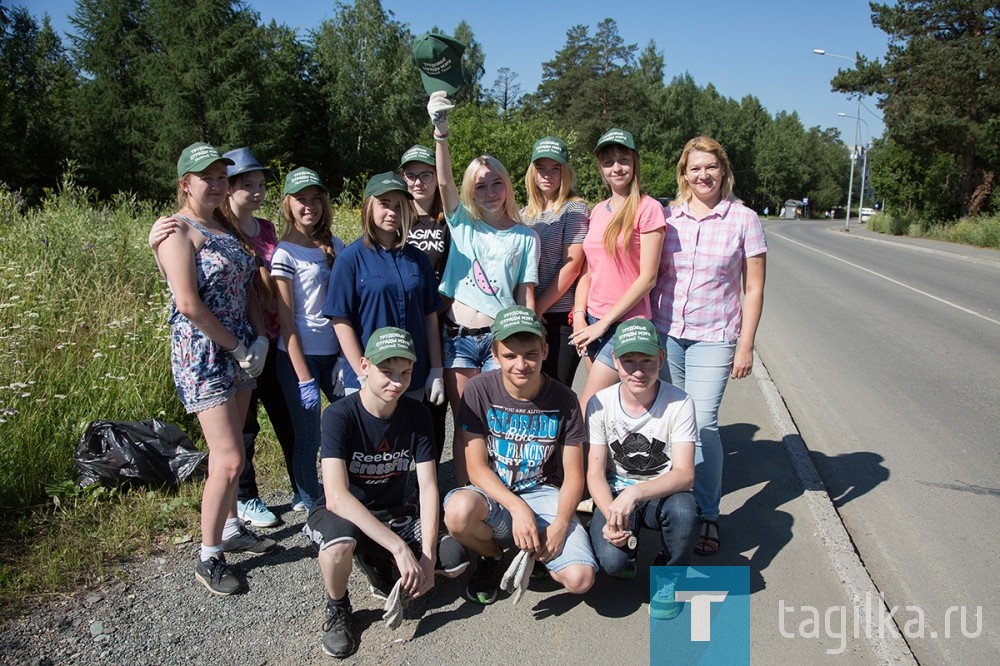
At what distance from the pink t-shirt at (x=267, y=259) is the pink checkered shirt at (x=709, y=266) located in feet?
7.07

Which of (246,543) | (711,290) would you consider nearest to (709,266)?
(711,290)

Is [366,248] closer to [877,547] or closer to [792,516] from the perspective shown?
[792,516]

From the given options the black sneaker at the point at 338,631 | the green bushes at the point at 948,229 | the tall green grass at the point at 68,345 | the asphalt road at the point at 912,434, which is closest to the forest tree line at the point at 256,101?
the green bushes at the point at 948,229

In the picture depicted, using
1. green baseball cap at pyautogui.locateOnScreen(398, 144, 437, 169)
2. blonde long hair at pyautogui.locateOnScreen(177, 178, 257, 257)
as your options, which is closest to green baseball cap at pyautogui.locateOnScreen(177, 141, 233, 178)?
blonde long hair at pyautogui.locateOnScreen(177, 178, 257, 257)

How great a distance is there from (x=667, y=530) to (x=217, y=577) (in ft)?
6.80

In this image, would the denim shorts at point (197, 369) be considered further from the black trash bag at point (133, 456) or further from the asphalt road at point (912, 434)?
the asphalt road at point (912, 434)

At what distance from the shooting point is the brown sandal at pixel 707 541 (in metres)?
3.45

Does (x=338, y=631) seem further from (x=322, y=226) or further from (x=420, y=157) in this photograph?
(x=420, y=157)

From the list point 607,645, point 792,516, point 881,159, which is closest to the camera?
point 607,645

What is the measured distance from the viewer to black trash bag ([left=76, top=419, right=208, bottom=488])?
3.81 m

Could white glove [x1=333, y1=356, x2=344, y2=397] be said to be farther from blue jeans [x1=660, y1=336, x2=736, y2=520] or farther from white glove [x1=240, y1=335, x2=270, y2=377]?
blue jeans [x1=660, y1=336, x2=736, y2=520]

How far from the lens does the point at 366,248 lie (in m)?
3.38

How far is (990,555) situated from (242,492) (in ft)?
13.3

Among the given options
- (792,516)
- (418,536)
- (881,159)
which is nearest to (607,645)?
(418,536)
